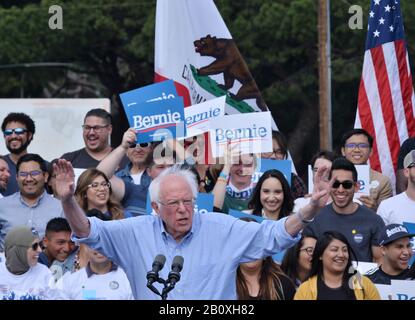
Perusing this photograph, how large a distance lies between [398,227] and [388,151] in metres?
4.32

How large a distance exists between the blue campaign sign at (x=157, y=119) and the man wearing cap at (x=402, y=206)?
6.42 feet

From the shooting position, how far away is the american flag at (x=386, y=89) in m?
14.5

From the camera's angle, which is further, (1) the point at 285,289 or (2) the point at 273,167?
(2) the point at 273,167

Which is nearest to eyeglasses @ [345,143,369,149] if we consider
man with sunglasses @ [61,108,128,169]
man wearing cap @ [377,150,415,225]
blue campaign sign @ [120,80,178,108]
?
man wearing cap @ [377,150,415,225]

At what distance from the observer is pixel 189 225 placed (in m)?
8.28

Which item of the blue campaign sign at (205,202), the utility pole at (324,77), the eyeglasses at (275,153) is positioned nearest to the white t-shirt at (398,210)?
the blue campaign sign at (205,202)

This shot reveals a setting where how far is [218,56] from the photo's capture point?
45.8ft

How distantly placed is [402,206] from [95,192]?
2.57 metres

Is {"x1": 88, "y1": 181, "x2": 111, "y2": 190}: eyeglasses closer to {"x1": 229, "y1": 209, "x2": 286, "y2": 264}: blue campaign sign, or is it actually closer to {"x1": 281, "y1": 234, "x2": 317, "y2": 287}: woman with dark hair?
{"x1": 229, "y1": 209, "x2": 286, "y2": 264}: blue campaign sign

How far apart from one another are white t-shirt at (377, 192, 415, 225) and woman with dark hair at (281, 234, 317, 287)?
0.95 metres

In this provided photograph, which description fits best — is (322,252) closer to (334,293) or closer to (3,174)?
(334,293)

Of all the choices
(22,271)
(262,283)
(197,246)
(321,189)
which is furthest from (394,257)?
(22,271)
